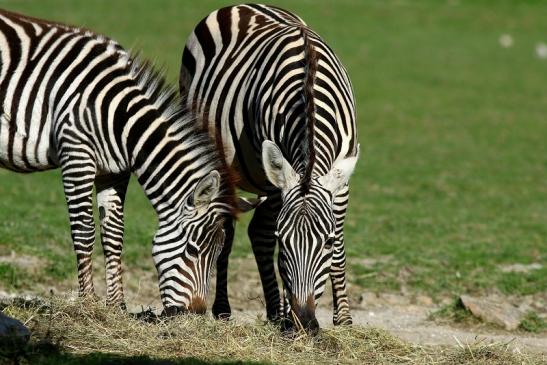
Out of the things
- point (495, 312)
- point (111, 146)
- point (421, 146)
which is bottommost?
point (495, 312)

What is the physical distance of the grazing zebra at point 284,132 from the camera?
6586 millimetres

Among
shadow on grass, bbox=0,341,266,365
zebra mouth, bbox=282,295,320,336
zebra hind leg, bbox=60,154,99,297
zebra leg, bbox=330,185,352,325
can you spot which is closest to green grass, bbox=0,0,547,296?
zebra hind leg, bbox=60,154,99,297

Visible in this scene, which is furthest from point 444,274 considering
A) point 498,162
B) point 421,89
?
point 421,89

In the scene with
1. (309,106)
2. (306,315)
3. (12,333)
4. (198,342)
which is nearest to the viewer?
(12,333)

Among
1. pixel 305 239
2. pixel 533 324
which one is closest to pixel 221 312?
pixel 305 239

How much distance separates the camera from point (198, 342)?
266 inches

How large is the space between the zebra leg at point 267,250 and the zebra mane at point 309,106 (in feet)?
4.92

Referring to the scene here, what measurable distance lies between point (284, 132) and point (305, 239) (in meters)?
1.13

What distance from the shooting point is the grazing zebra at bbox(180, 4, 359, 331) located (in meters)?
6.59

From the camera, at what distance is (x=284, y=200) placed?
6695 mm

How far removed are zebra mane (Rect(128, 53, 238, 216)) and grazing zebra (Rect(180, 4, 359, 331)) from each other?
24cm

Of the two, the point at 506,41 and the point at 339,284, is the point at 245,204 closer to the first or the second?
the point at 339,284

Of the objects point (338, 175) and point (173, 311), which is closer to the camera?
point (338, 175)

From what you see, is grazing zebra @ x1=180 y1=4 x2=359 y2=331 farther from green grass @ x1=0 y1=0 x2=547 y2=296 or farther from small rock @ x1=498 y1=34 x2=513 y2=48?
small rock @ x1=498 y1=34 x2=513 y2=48
